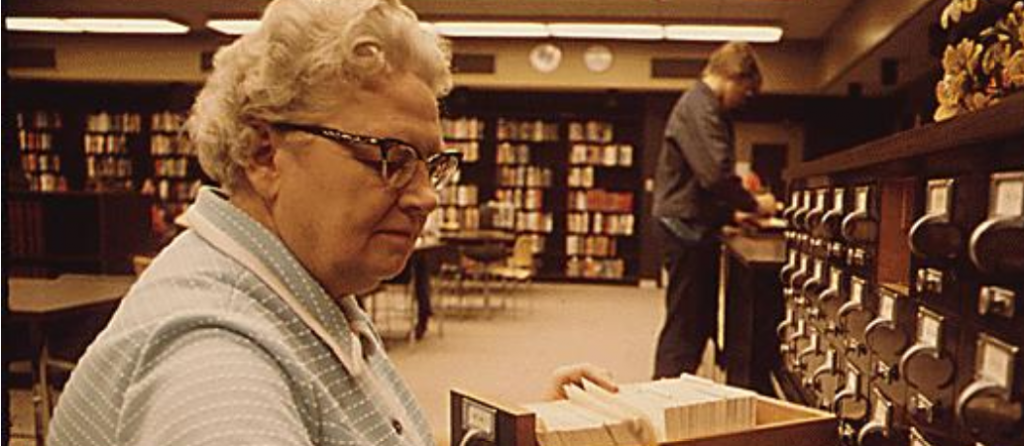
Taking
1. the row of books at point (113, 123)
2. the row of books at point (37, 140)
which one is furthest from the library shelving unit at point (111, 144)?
the row of books at point (37, 140)

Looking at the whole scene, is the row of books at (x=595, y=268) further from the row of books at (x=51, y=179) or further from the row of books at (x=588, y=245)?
the row of books at (x=51, y=179)

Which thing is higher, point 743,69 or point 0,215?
point 743,69

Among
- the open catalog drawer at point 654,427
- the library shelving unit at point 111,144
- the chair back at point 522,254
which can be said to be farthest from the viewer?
the library shelving unit at point 111,144

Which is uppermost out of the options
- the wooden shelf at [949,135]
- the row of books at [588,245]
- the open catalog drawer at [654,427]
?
the wooden shelf at [949,135]

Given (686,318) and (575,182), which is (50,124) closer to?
(575,182)

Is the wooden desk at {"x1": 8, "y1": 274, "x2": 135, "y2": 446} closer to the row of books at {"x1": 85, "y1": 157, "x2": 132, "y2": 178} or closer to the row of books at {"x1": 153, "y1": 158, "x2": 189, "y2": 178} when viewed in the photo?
the row of books at {"x1": 153, "y1": 158, "x2": 189, "y2": 178}

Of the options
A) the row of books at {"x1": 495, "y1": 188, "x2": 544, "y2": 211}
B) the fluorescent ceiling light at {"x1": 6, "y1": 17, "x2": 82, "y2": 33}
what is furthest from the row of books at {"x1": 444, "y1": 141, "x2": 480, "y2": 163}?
the fluorescent ceiling light at {"x1": 6, "y1": 17, "x2": 82, "y2": 33}

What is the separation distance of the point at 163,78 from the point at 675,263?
27.1 feet

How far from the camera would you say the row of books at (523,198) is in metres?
10.8

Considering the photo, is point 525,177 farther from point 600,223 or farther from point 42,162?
point 42,162

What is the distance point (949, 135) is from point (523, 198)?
32.0 feet

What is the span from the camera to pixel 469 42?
10.2 metres

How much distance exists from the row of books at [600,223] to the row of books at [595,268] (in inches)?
12.7

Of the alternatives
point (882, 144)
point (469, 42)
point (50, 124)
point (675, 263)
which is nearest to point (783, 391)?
point (882, 144)
